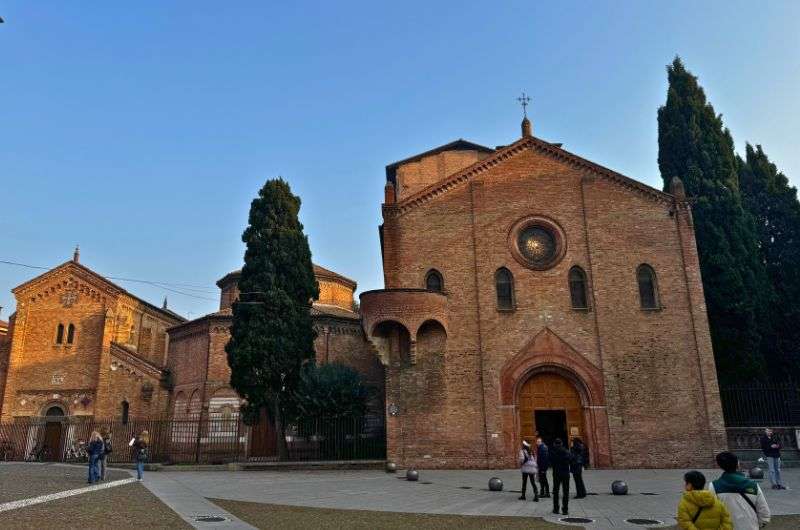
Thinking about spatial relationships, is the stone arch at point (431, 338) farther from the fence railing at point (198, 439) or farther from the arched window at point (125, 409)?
the arched window at point (125, 409)

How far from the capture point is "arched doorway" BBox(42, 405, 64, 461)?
30.6m

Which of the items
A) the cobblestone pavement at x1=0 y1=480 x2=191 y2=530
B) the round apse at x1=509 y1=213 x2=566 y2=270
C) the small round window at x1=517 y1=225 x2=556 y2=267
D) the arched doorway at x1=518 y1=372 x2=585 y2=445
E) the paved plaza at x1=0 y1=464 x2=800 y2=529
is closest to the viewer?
the cobblestone pavement at x1=0 y1=480 x2=191 y2=530

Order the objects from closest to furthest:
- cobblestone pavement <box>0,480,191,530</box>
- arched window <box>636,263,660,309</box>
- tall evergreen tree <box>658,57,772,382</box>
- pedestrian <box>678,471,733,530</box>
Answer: pedestrian <box>678,471,733,530</box> → cobblestone pavement <box>0,480,191,530</box> → arched window <box>636,263,660,309</box> → tall evergreen tree <box>658,57,772,382</box>

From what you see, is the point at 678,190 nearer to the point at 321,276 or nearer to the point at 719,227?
the point at 719,227

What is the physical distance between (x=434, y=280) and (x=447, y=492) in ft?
30.0

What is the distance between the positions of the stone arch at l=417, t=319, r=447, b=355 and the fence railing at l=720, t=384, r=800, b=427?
35.2 feet

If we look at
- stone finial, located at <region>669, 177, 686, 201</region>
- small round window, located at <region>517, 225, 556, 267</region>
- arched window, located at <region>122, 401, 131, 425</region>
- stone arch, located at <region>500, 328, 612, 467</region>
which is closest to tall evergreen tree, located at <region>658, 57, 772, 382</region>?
stone finial, located at <region>669, 177, 686, 201</region>

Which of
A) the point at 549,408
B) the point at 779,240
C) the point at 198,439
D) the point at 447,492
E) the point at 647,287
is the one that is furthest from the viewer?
the point at 779,240

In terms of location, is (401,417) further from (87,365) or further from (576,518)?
(87,365)

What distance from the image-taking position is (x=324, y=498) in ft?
44.5

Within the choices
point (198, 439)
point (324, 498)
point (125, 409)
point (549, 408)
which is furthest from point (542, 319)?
point (125, 409)

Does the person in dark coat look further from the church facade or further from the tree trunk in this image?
the church facade

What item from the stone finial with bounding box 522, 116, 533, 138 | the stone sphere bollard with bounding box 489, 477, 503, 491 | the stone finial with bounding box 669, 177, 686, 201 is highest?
the stone finial with bounding box 522, 116, 533, 138

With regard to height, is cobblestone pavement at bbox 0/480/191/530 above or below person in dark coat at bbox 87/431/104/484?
below
